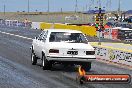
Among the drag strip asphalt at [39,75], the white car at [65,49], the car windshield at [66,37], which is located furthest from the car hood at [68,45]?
the drag strip asphalt at [39,75]

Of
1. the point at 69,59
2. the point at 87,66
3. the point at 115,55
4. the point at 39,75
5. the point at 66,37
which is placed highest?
the point at 66,37

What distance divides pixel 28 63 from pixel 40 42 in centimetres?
236

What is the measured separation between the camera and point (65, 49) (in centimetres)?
1667

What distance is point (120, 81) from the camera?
13156mm

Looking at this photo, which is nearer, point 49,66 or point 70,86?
point 70,86

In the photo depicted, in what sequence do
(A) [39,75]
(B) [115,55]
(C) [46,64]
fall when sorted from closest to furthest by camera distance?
(A) [39,75] → (C) [46,64] → (B) [115,55]

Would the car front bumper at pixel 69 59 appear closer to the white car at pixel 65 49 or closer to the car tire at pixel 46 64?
the white car at pixel 65 49

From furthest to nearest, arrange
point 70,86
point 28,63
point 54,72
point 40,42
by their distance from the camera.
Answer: point 28,63
point 40,42
point 54,72
point 70,86

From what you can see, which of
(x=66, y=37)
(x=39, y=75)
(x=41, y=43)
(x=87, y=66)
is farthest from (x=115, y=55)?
(x=39, y=75)

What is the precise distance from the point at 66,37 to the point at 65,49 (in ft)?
3.21

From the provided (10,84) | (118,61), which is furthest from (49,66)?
(118,61)

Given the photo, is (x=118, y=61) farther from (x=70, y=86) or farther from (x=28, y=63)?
(x=70, y=86)

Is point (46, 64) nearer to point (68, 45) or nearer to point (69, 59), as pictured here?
point (69, 59)

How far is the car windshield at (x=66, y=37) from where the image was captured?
17422 millimetres
